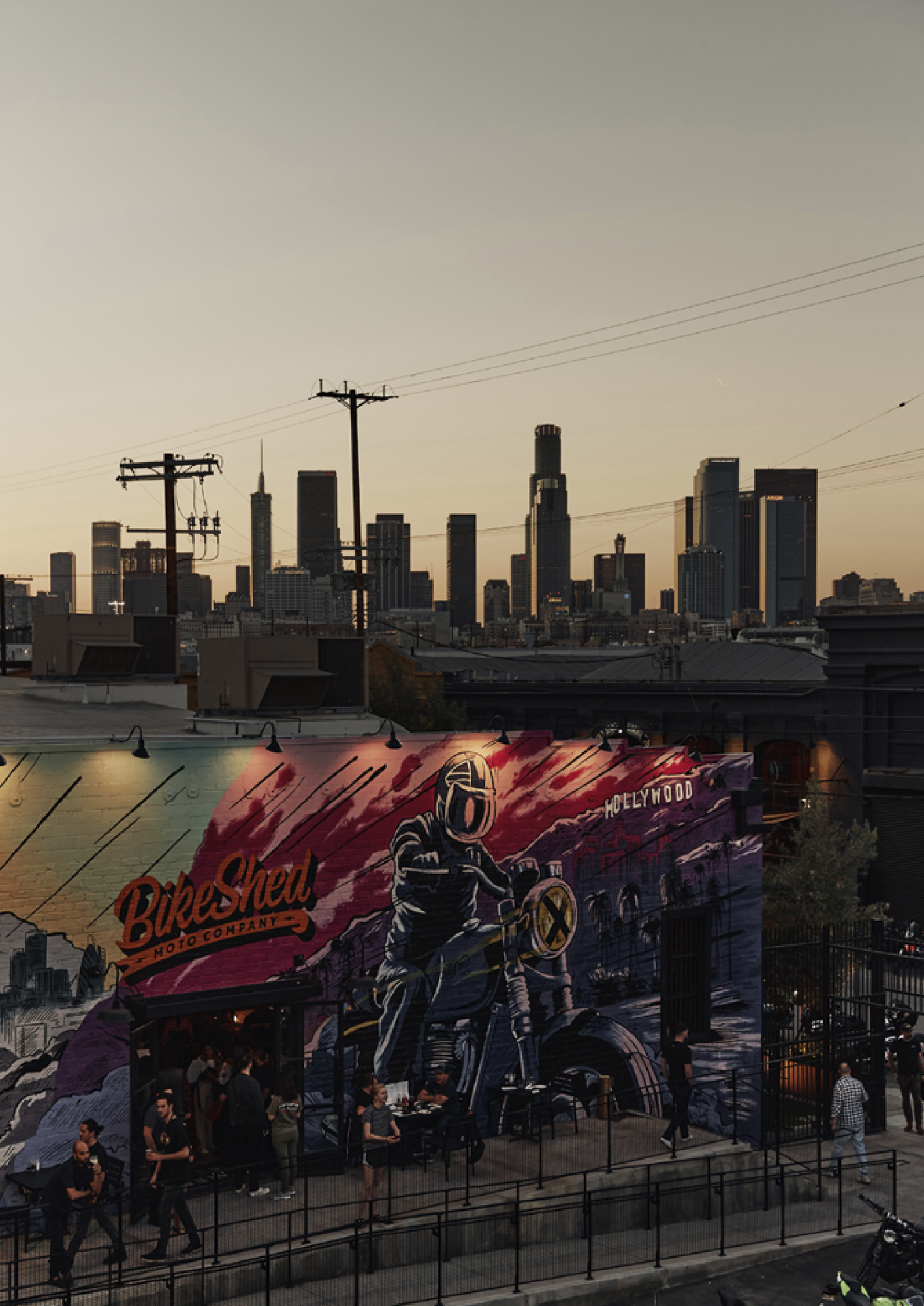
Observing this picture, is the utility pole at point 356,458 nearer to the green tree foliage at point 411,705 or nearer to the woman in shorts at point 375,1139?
the green tree foliage at point 411,705

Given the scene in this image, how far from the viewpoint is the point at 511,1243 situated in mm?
16672

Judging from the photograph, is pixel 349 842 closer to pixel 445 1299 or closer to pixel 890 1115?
pixel 445 1299

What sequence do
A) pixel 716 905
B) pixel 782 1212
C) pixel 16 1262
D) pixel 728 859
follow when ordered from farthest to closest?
pixel 728 859 → pixel 716 905 → pixel 782 1212 → pixel 16 1262

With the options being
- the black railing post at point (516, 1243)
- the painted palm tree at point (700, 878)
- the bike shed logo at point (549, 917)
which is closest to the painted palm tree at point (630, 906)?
the bike shed logo at point (549, 917)

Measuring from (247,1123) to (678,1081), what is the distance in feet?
22.1

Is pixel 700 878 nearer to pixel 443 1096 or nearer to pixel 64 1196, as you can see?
pixel 443 1096

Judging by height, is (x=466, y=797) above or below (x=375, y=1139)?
above

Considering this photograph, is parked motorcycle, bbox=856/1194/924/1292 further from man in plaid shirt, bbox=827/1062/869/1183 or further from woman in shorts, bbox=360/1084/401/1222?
woman in shorts, bbox=360/1084/401/1222

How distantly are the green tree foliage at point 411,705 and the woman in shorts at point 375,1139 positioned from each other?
121 feet

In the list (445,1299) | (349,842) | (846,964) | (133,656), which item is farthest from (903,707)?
(445,1299)

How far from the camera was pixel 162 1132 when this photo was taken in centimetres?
1518

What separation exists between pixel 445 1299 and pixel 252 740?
279 inches

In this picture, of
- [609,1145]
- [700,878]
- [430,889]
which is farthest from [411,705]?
[609,1145]

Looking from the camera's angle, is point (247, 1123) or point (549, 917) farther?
point (549, 917)
